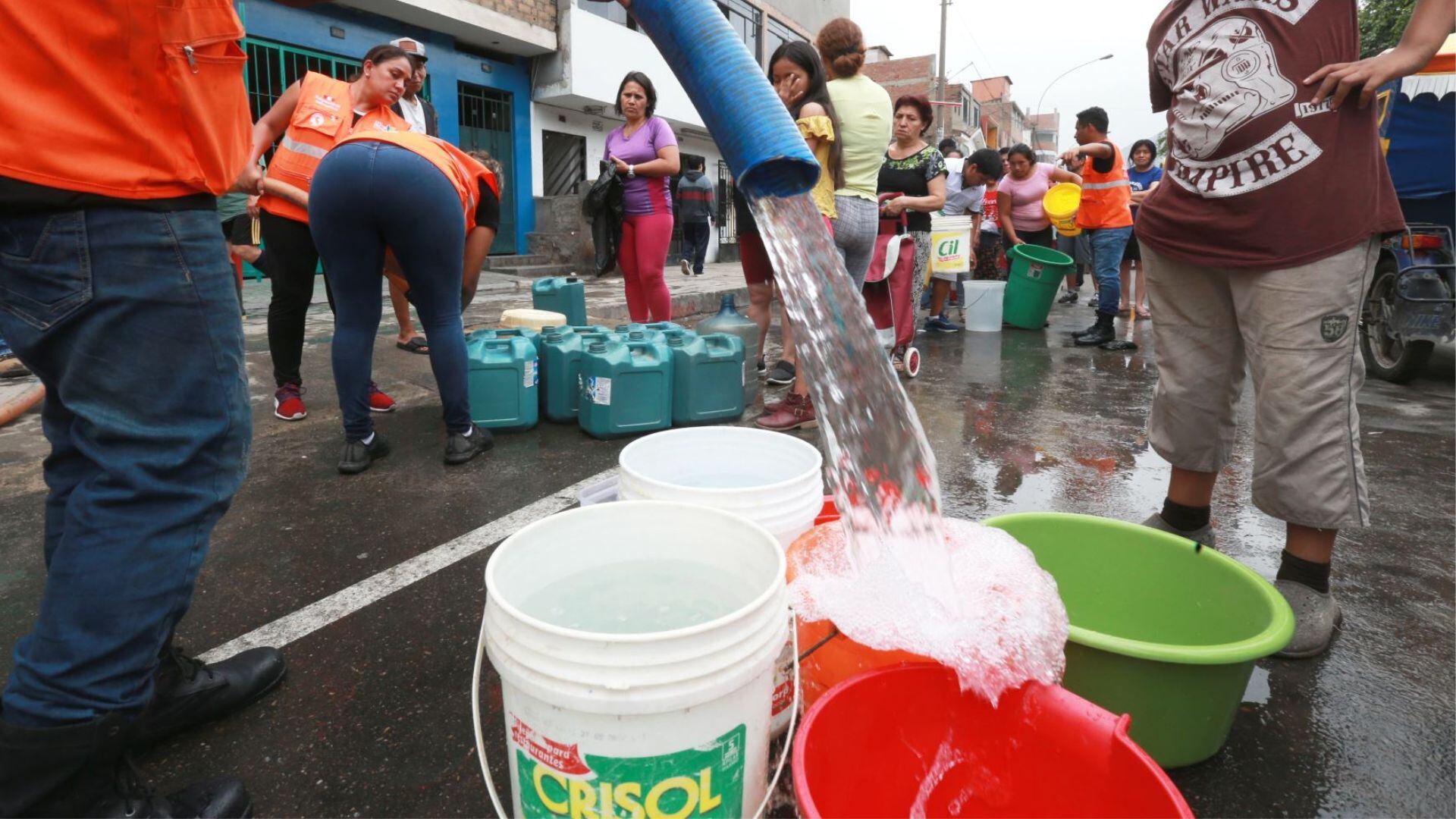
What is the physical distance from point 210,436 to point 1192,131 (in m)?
2.24

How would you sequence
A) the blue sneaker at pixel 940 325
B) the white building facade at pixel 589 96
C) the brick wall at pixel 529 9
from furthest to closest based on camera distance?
the white building facade at pixel 589 96 → the brick wall at pixel 529 9 → the blue sneaker at pixel 940 325

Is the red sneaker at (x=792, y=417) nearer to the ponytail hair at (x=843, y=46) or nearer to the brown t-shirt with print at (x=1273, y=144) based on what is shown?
the ponytail hair at (x=843, y=46)

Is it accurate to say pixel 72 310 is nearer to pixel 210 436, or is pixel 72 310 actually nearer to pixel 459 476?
pixel 210 436

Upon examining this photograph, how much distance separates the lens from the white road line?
1813mm

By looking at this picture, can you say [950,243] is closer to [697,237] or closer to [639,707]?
[639,707]

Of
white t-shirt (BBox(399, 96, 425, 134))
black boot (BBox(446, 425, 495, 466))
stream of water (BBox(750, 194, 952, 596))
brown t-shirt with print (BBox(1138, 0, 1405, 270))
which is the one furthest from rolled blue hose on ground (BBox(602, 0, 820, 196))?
white t-shirt (BBox(399, 96, 425, 134))

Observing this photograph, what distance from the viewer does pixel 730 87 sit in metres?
1.38

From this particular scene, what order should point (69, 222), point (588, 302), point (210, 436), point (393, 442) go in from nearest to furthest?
1. point (69, 222)
2. point (210, 436)
3. point (393, 442)
4. point (588, 302)

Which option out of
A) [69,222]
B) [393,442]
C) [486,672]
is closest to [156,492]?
[69,222]

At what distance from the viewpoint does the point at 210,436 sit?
121 centimetres

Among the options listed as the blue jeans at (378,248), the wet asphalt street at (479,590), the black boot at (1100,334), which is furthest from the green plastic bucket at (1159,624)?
the black boot at (1100,334)

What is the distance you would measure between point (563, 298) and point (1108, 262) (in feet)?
14.8

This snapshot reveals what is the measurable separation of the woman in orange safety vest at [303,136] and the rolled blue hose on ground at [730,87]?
2268 mm

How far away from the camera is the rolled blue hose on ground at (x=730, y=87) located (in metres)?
1.37
